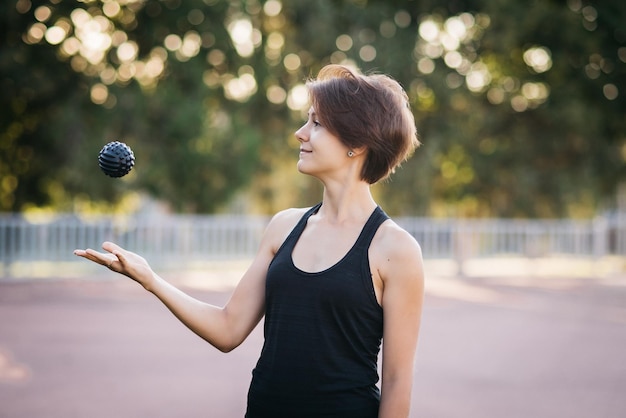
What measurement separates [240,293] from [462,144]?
23.1 metres

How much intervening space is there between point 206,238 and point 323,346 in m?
15.5

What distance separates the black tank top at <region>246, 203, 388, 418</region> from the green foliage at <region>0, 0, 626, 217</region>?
16694mm

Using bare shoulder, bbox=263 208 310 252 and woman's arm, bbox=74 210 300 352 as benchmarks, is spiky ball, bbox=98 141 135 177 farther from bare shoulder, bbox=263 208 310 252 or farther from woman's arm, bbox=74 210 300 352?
bare shoulder, bbox=263 208 310 252

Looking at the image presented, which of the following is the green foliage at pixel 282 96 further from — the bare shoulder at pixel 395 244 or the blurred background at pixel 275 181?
the bare shoulder at pixel 395 244

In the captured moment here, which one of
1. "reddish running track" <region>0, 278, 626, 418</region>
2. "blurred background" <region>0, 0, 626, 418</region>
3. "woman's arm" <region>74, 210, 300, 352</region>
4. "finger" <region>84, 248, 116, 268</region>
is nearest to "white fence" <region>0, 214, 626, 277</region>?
"blurred background" <region>0, 0, 626, 418</region>

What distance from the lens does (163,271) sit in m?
17.5

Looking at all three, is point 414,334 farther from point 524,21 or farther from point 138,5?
point 524,21

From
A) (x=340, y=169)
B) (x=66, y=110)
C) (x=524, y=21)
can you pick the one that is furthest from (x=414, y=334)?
(x=524, y=21)

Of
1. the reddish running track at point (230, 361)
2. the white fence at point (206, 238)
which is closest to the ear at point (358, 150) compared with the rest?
the reddish running track at point (230, 361)

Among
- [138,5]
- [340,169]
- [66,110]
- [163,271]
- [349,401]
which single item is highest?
[138,5]

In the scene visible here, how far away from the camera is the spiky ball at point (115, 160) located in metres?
2.49

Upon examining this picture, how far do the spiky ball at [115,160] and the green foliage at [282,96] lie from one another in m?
16.1

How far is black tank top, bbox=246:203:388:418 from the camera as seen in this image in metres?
2.11

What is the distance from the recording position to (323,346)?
2.12 metres
